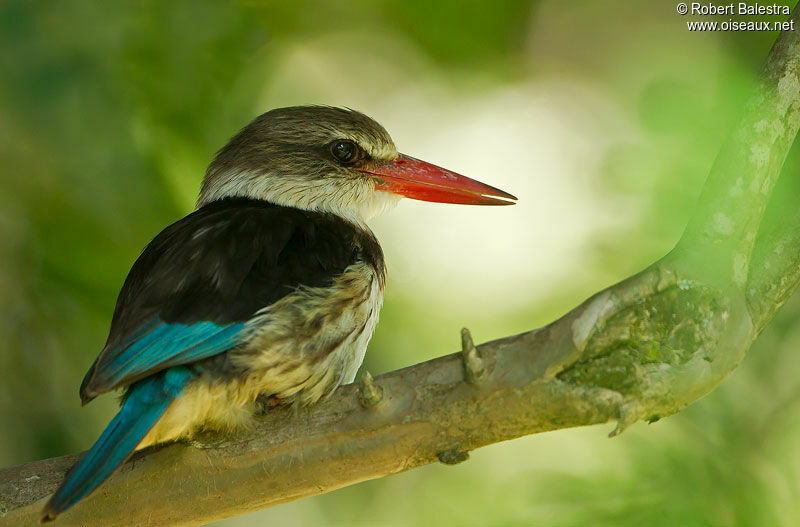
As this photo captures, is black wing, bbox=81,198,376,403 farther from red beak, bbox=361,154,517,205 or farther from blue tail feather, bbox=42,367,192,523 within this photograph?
red beak, bbox=361,154,517,205

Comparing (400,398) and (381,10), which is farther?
(381,10)

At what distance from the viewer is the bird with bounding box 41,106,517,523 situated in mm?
1925

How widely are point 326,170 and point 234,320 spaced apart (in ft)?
3.01

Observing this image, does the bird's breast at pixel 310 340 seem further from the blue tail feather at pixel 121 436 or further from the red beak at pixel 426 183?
the red beak at pixel 426 183

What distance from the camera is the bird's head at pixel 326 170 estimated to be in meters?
2.83

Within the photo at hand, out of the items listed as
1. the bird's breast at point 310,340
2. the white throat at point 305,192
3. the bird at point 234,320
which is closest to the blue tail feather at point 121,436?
the bird at point 234,320

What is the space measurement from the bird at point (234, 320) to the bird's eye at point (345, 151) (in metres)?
0.15

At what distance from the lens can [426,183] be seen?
288 centimetres

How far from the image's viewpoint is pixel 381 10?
11.6ft

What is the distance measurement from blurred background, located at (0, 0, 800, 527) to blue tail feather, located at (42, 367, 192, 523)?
113cm

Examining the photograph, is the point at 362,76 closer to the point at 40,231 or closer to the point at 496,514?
the point at 40,231

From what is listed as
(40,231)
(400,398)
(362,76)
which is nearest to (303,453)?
(400,398)

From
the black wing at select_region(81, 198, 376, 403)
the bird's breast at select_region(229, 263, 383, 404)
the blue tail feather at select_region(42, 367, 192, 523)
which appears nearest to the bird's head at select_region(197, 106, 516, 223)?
the black wing at select_region(81, 198, 376, 403)

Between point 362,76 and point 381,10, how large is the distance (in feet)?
0.98
